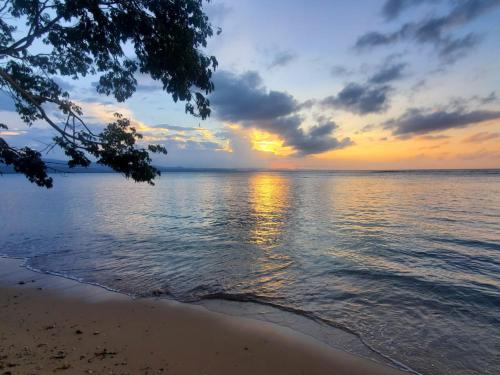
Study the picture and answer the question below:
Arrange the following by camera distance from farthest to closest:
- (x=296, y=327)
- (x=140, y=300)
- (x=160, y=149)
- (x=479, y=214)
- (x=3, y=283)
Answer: (x=479, y=214) < (x=3, y=283) < (x=140, y=300) < (x=296, y=327) < (x=160, y=149)

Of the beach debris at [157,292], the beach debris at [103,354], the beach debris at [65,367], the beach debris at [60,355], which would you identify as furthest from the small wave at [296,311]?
the beach debris at [65,367]

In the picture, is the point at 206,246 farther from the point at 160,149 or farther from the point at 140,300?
the point at 160,149

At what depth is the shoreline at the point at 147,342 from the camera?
7.19 meters

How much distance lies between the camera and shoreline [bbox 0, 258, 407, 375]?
23.6ft

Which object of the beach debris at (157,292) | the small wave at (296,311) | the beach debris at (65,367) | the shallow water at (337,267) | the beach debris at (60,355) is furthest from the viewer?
the beach debris at (157,292)

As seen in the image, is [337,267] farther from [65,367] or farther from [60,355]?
[65,367]

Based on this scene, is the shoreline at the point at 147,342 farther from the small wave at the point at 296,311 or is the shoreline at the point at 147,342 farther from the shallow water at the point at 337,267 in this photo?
the shallow water at the point at 337,267

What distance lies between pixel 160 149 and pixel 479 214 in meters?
34.9

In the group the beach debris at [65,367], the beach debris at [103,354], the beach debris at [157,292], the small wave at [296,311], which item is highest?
the beach debris at [65,367]

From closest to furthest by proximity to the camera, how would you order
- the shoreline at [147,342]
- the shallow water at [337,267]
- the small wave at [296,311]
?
the shoreline at [147,342]
the small wave at [296,311]
the shallow water at [337,267]

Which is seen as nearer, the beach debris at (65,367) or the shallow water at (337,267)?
the beach debris at (65,367)

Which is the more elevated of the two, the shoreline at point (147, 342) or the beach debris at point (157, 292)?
the shoreline at point (147, 342)

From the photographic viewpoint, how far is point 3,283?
547 inches

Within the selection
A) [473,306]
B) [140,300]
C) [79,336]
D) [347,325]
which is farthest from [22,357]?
[473,306]
